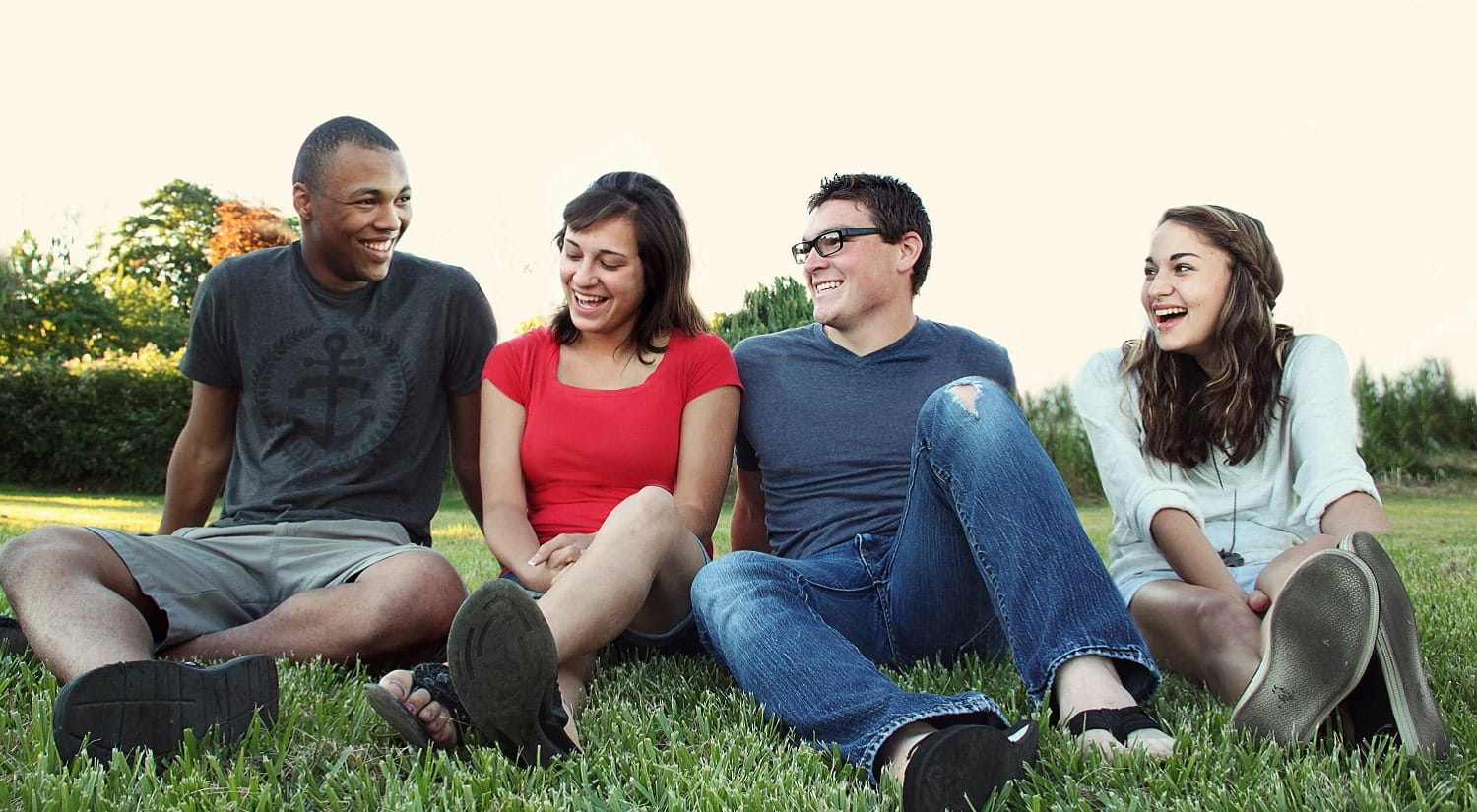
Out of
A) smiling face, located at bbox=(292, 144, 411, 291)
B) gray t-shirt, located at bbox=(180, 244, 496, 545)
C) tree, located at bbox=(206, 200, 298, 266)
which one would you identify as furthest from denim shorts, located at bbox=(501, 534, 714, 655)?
tree, located at bbox=(206, 200, 298, 266)

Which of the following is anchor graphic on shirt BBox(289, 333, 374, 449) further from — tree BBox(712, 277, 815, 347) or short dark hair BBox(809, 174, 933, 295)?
tree BBox(712, 277, 815, 347)

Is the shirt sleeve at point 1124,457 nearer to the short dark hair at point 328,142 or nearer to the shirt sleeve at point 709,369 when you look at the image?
the shirt sleeve at point 709,369

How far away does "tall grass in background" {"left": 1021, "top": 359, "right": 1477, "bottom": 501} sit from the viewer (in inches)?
536

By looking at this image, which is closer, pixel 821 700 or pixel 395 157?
pixel 821 700

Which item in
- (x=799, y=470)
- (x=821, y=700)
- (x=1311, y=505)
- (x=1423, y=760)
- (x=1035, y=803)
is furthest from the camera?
(x=799, y=470)

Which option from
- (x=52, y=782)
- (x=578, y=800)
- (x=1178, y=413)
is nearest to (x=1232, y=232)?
(x=1178, y=413)

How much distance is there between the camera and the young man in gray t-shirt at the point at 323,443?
9.46 ft

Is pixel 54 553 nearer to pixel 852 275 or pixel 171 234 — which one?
pixel 852 275

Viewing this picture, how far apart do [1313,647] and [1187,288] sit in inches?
57.9

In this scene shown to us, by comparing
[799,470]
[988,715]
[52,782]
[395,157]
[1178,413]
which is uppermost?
[395,157]

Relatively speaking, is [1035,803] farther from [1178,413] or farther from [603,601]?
[1178,413]

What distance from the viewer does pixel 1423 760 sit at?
196 cm

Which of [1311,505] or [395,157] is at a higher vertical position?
[395,157]

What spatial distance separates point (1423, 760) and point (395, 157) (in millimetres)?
3052
